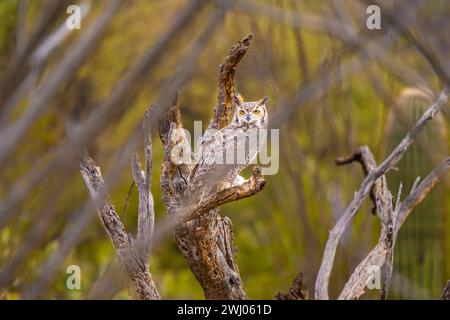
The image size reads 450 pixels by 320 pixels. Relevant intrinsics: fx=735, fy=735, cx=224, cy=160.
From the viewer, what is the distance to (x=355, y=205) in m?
2.48

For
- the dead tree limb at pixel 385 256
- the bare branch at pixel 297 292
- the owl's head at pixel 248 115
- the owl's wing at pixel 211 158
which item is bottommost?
the bare branch at pixel 297 292

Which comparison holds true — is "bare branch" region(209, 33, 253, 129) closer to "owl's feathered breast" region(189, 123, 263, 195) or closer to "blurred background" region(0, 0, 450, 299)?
"owl's feathered breast" region(189, 123, 263, 195)

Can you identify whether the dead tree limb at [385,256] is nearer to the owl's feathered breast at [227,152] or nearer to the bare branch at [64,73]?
the owl's feathered breast at [227,152]

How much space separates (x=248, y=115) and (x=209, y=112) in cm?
521

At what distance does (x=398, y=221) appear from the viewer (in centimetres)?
248

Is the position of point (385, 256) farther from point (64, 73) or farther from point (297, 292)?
point (64, 73)

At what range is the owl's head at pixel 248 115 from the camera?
2.50 meters

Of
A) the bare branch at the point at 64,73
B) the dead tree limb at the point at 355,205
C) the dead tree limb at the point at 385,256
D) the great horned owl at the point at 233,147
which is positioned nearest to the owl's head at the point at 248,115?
the great horned owl at the point at 233,147

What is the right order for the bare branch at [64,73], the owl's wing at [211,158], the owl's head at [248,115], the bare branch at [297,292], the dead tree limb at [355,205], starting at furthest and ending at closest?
the owl's head at [248,115] < the dead tree limb at [355,205] < the owl's wing at [211,158] < the bare branch at [297,292] < the bare branch at [64,73]

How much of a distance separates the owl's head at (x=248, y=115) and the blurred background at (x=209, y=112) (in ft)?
0.36

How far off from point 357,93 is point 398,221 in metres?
6.06

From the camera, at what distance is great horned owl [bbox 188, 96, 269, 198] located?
2.26 meters

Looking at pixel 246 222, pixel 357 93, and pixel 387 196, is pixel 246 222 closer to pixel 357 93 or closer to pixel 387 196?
pixel 357 93

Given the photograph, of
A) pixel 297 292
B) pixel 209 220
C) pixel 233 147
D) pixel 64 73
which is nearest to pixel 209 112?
pixel 233 147
